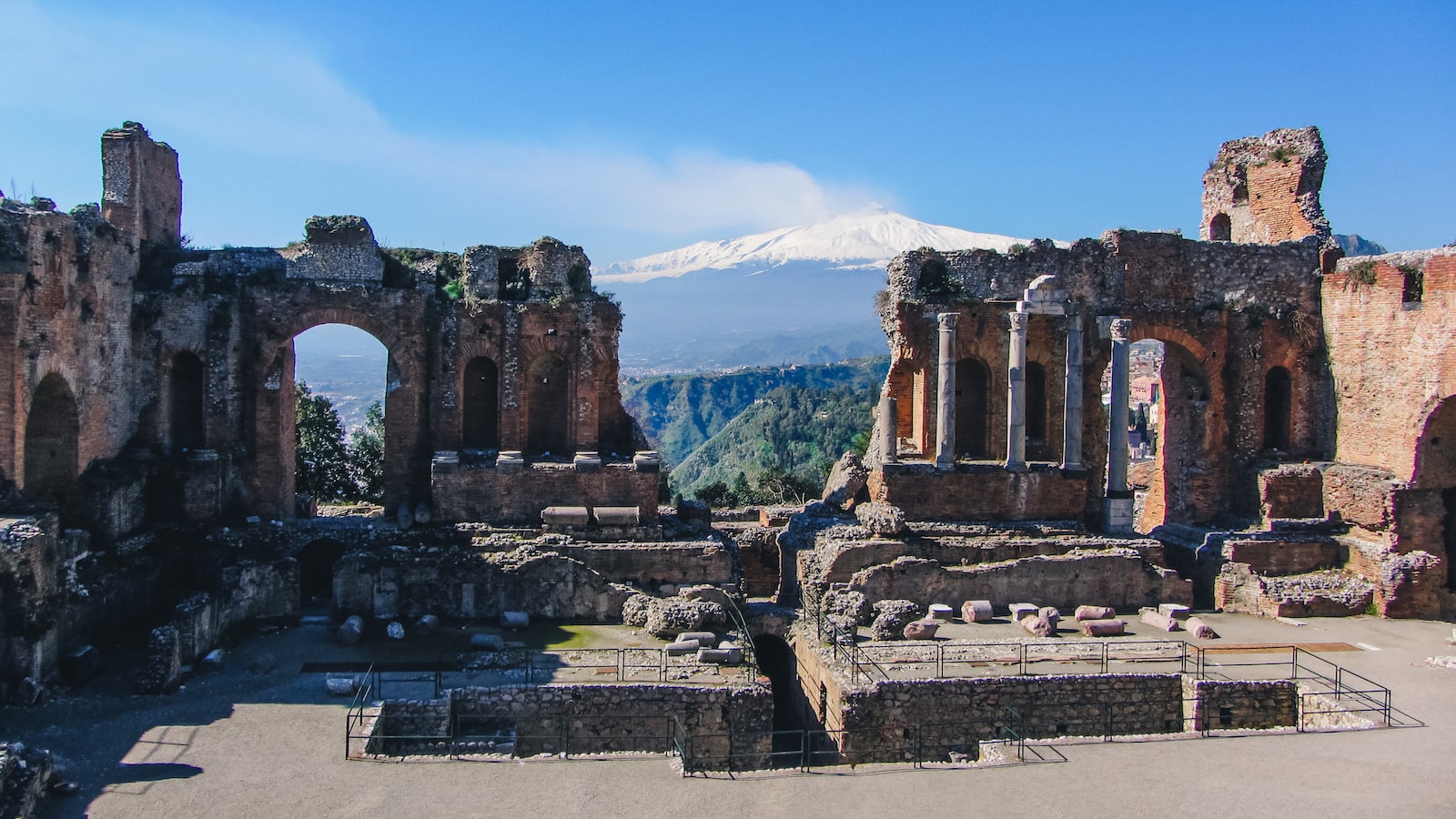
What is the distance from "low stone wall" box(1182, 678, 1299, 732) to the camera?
16984 mm

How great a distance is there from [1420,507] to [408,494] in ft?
68.4

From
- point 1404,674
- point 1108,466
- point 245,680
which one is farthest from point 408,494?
point 1404,674

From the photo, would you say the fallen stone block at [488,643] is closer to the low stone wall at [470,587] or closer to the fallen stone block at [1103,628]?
the low stone wall at [470,587]

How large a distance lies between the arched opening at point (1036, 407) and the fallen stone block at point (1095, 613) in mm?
5126

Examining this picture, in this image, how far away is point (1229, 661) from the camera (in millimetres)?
18391

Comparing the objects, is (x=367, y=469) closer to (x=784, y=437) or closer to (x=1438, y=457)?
(x=1438, y=457)

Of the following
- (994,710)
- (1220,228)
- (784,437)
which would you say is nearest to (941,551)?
(994,710)

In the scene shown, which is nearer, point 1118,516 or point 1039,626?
point 1039,626

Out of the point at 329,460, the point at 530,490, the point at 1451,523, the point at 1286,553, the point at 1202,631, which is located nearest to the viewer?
the point at 1202,631

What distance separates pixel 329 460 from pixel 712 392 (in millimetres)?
90914

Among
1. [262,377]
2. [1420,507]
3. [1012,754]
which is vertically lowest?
[1012,754]

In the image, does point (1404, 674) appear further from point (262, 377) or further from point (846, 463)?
point (262, 377)

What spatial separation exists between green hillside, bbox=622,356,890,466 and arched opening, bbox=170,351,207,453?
274ft

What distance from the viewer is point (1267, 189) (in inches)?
1051
